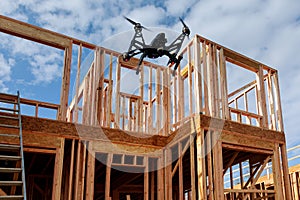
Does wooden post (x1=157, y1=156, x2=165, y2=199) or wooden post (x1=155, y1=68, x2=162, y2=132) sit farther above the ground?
wooden post (x1=155, y1=68, x2=162, y2=132)

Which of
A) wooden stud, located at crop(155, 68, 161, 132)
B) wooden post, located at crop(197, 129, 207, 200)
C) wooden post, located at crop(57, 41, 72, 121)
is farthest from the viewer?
wooden stud, located at crop(155, 68, 161, 132)

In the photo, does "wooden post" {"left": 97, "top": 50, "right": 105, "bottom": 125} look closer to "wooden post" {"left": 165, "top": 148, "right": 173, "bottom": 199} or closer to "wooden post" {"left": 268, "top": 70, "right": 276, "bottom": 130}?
"wooden post" {"left": 165, "top": 148, "right": 173, "bottom": 199}

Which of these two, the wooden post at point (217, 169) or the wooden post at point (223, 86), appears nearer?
the wooden post at point (217, 169)

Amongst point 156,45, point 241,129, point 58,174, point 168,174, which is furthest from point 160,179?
point 156,45

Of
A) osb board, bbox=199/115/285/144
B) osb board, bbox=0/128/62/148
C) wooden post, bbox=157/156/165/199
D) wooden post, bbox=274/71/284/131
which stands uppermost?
wooden post, bbox=274/71/284/131

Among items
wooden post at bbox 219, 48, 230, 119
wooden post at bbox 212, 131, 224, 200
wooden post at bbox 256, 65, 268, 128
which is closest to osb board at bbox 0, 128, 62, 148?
wooden post at bbox 212, 131, 224, 200

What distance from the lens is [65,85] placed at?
924 centimetres

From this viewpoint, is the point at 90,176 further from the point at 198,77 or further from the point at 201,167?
the point at 198,77

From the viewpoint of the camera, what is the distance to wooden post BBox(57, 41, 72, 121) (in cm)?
902

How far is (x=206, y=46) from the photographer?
992 cm

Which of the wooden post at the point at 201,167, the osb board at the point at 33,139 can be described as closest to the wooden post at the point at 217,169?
the wooden post at the point at 201,167

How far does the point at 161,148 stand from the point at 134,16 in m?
3.81

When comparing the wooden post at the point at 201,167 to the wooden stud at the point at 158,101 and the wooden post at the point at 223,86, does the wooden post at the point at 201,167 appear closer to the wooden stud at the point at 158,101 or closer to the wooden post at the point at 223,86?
the wooden post at the point at 223,86

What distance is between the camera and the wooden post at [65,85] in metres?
9.02
